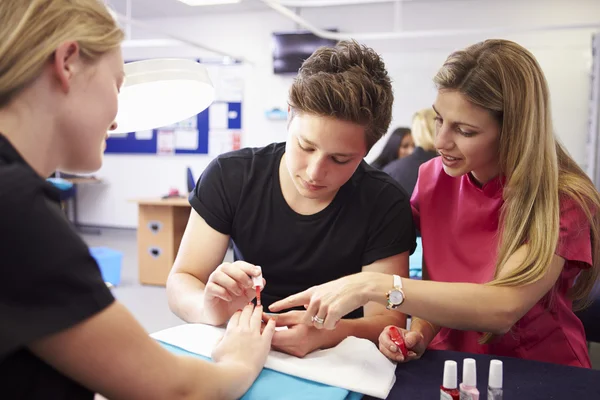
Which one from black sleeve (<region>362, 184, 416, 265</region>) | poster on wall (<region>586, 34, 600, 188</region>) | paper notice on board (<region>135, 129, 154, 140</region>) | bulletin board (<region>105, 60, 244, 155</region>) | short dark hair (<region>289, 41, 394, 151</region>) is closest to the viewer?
Answer: short dark hair (<region>289, 41, 394, 151</region>)

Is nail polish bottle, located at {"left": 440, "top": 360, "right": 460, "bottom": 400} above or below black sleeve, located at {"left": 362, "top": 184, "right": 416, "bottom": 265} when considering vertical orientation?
below

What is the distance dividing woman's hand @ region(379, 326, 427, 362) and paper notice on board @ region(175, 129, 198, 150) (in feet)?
19.5

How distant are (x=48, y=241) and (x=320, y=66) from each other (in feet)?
2.89

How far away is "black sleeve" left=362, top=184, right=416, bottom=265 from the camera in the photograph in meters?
1.40

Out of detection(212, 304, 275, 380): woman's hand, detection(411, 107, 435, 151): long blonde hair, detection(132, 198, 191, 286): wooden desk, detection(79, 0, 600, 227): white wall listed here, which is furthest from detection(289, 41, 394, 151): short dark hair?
detection(79, 0, 600, 227): white wall

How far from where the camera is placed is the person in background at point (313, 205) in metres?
1.27

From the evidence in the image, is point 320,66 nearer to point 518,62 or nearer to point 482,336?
point 518,62

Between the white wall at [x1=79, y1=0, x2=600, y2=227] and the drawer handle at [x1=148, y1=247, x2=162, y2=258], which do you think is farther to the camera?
the white wall at [x1=79, y1=0, x2=600, y2=227]

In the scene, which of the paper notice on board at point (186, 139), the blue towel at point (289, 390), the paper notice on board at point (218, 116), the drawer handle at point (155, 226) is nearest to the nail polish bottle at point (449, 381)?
the blue towel at point (289, 390)

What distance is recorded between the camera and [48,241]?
0.58 metres

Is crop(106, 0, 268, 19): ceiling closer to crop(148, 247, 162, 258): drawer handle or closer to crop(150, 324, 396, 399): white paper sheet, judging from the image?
crop(148, 247, 162, 258): drawer handle

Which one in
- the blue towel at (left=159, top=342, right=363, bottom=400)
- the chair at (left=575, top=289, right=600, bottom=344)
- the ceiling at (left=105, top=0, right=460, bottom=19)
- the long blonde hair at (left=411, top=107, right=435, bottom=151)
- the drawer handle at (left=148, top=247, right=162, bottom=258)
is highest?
the ceiling at (left=105, top=0, right=460, bottom=19)

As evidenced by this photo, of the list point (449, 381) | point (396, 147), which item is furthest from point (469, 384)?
point (396, 147)

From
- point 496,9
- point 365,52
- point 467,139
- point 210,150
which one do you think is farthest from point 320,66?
point 210,150
